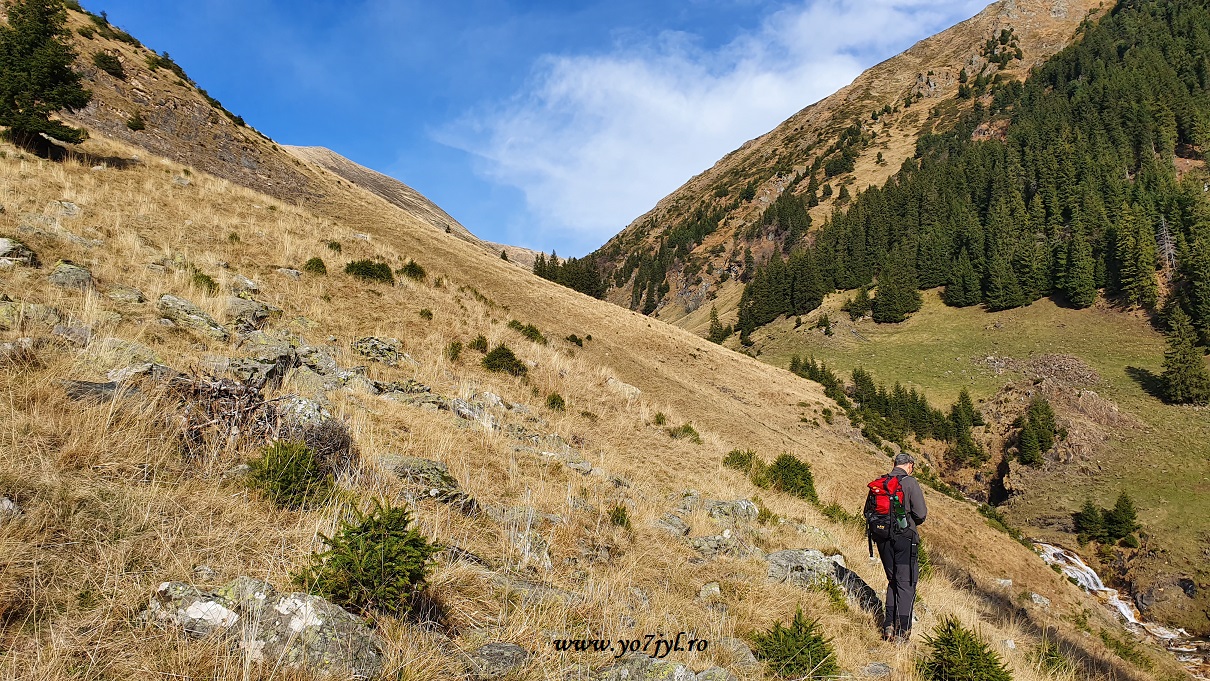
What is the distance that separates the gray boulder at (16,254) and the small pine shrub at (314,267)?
8414 mm

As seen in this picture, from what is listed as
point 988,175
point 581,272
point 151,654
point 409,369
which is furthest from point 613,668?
point 988,175

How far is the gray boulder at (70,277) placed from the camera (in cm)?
868

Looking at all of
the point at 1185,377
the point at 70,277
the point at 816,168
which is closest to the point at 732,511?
the point at 70,277

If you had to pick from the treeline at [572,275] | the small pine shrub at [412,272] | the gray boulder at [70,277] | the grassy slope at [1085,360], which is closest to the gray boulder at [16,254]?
the gray boulder at [70,277]

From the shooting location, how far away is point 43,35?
18281 mm

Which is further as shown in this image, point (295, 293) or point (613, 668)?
point (295, 293)

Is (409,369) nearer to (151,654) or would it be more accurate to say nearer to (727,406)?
(151,654)

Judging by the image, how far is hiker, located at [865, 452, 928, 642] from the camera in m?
6.73

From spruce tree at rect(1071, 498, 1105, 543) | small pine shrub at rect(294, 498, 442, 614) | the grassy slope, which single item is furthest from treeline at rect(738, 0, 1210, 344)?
small pine shrub at rect(294, 498, 442, 614)

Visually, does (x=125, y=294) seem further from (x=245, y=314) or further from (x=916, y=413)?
(x=916, y=413)

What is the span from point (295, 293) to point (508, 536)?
1309 cm

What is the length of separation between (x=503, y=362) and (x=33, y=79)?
62.4ft

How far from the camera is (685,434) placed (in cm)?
1764

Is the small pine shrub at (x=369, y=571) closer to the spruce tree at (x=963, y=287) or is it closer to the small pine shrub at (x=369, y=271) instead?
the small pine shrub at (x=369, y=271)
